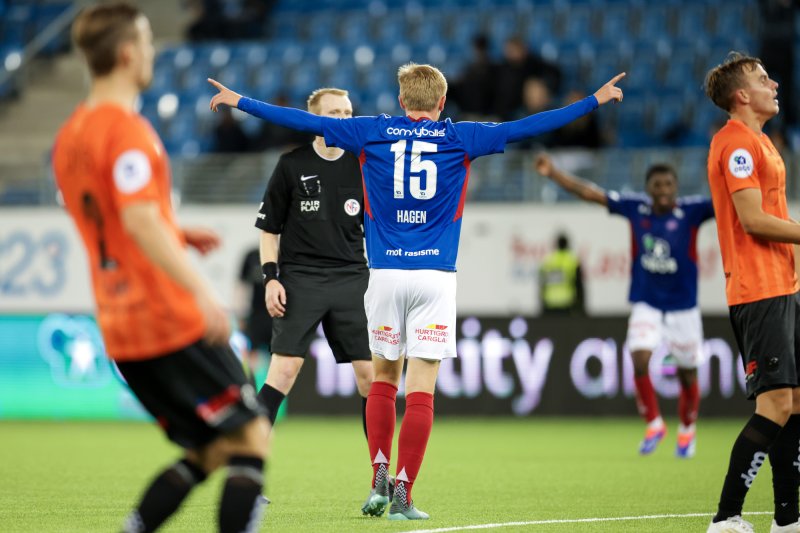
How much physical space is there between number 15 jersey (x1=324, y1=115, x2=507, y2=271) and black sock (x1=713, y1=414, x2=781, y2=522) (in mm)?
1675

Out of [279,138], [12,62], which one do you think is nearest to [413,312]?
[279,138]

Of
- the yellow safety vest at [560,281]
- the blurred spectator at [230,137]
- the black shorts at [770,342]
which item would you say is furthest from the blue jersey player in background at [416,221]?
the blurred spectator at [230,137]

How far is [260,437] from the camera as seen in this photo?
4566 mm

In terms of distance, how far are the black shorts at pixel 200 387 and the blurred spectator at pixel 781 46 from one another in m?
14.1

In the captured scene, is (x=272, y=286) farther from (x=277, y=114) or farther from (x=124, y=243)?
(x=124, y=243)

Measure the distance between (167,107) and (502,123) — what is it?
14.6 meters

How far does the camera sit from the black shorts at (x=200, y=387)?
442 centimetres

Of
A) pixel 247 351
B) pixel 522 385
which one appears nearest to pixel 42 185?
pixel 247 351

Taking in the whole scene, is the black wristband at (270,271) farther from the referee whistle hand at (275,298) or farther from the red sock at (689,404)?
the red sock at (689,404)

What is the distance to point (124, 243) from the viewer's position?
14.4 ft

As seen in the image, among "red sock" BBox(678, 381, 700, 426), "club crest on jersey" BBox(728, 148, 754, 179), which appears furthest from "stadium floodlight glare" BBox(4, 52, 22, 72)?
"club crest on jersey" BBox(728, 148, 754, 179)

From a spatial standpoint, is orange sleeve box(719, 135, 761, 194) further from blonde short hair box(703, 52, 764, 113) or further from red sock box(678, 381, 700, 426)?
red sock box(678, 381, 700, 426)

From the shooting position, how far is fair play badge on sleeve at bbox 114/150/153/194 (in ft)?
14.0

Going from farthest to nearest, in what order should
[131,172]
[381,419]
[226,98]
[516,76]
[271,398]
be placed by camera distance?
[516,76] < [271,398] < [381,419] < [226,98] < [131,172]
